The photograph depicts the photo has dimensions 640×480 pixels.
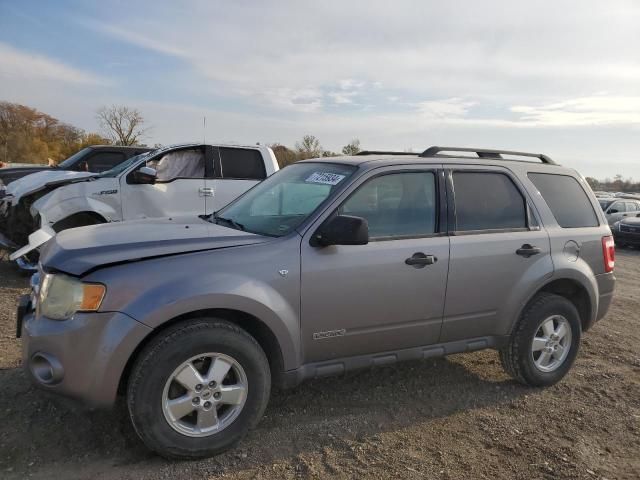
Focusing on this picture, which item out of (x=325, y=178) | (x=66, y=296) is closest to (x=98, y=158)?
(x=325, y=178)

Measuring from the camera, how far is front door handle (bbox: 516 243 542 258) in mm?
3998

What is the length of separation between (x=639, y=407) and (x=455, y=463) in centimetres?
193

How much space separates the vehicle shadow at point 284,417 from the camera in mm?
3010

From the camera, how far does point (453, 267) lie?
3.73 metres

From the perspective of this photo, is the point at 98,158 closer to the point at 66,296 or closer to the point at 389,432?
the point at 66,296

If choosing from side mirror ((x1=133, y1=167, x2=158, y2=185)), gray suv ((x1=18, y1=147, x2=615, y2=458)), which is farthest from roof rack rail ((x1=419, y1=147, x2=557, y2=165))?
side mirror ((x1=133, y1=167, x2=158, y2=185))

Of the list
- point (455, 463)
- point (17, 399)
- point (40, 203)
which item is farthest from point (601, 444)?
point (40, 203)

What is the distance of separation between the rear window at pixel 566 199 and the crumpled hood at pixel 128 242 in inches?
100

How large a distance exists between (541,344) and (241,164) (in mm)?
5336

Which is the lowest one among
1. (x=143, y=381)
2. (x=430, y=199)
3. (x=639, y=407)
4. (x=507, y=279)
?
(x=639, y=407)

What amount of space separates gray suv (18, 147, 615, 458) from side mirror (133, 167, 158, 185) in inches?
128

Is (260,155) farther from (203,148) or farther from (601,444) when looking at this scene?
(601,444)

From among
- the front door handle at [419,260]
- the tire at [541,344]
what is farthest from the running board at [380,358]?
the front door handle at [419,260]

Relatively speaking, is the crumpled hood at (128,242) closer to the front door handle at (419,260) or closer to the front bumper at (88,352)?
the front bumper at (88,352)
